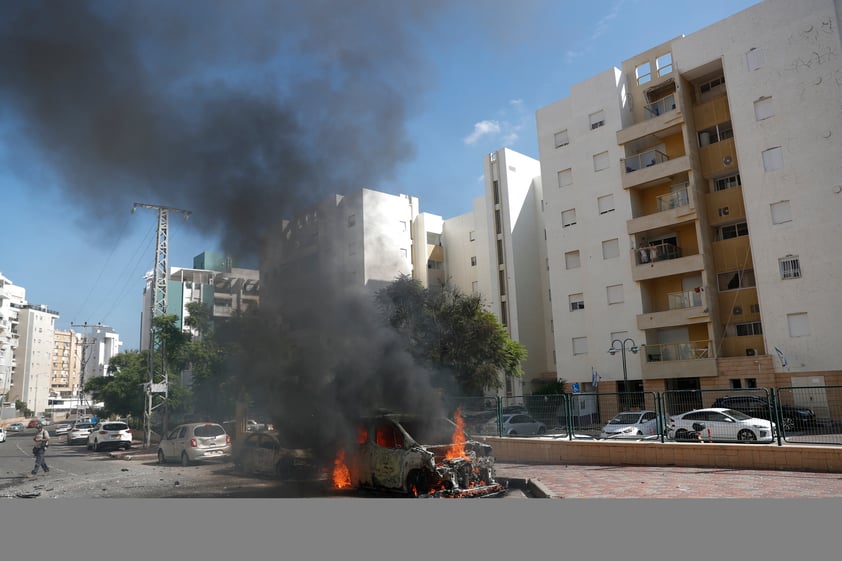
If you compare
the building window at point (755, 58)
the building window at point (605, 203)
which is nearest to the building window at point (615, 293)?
the building window at point (605, 203)

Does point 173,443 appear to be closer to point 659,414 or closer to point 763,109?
point 659,414

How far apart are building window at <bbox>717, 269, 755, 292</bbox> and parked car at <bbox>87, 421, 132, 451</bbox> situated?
3016 cm

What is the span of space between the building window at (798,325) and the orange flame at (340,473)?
2416 cm

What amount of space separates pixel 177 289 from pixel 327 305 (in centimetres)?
637

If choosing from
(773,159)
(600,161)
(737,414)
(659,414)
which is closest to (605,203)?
(600,161)

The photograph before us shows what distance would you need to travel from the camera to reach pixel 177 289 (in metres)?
18.5

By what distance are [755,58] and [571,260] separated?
14.5 metres

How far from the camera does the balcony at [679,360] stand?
28703 millimetres

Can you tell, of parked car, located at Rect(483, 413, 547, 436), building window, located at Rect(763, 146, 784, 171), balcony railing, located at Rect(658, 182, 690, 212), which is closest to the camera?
parked car, located at Rect(483, 413, 547, 436)

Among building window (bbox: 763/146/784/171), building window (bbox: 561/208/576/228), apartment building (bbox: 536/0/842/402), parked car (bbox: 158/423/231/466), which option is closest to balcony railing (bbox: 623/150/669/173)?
apartment building (bbox: 536/0/842/402)

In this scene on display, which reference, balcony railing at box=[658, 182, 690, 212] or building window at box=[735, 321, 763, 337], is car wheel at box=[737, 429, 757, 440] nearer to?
building window at box=[735, 321, 763, 337]

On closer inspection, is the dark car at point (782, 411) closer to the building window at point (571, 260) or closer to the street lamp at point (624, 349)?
the street lamp at point (624, 349)

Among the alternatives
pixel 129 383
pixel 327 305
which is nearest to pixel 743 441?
pixel 327 305

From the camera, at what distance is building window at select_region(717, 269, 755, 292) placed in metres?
29.5
